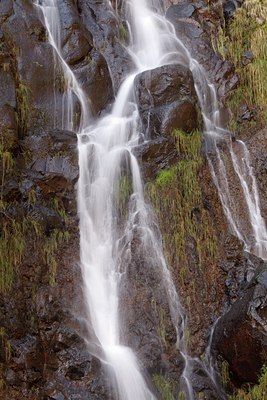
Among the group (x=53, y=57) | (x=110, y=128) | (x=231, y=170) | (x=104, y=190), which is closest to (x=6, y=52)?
(x=53, y=57)

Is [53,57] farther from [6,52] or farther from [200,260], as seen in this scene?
[200,260]

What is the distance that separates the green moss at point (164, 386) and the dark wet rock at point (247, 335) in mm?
936

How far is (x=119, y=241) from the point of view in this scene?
812 centimetres

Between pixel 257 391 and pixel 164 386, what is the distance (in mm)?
1335

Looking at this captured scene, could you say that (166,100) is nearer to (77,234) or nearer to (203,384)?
(77,234)

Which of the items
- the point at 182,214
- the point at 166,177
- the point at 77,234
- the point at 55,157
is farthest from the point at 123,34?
the point at 77,234

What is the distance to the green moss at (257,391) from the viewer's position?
21.7ft

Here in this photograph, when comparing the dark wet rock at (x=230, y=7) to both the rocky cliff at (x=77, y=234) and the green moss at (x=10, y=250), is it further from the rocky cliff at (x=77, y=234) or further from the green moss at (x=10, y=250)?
the green moss at (x=10, y=250)

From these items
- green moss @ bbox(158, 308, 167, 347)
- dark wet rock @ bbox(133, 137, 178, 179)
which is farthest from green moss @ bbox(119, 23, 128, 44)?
green moss @ bbox(158, 308, 167, 347)

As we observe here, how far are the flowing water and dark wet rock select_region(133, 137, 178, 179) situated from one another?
7.0 inches

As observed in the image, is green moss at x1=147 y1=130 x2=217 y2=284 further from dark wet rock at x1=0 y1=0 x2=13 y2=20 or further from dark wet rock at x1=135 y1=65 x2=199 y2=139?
dark wet rock at x1=0 y1=0 x2=13 y2=20

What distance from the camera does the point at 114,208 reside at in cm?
841

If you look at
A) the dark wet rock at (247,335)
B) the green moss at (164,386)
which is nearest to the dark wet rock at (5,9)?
the dark wet rock at (247,335)

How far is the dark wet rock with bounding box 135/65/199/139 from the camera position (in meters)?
9.51
